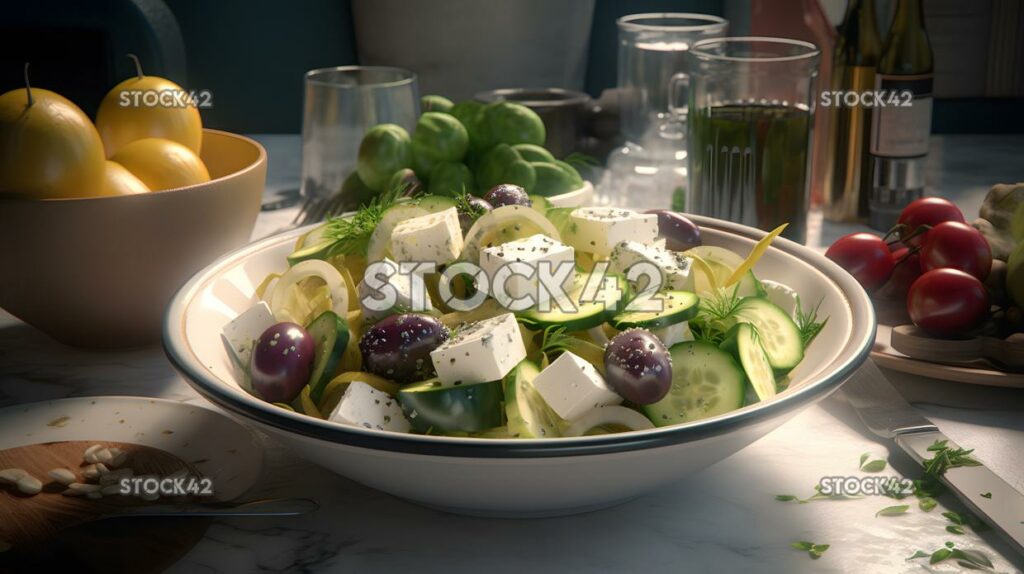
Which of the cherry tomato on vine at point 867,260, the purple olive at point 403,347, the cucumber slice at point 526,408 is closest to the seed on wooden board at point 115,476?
the purple olive at point 403,347

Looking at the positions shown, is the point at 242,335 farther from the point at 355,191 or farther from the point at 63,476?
the point at 355,191

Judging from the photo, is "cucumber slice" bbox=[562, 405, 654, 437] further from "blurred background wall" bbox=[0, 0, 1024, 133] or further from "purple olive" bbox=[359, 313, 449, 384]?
"blurred background wall" bbox=[0, 0, 1024, 133]

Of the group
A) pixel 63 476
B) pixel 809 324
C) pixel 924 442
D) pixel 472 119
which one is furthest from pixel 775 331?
pixel 472 119

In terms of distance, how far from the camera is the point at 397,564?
73cm

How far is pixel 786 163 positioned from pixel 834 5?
2.01ft

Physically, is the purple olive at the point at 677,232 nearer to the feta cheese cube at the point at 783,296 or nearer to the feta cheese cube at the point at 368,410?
the feta cheese cube at the point at 783,296

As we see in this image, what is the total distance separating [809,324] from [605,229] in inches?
7.4

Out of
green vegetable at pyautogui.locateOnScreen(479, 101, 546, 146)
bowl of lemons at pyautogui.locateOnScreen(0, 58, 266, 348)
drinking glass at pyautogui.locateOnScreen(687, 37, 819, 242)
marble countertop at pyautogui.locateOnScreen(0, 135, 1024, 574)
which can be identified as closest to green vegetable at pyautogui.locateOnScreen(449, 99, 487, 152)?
green vegetable at pyautogui.locateOnScreen(479, 101, 546, 146)

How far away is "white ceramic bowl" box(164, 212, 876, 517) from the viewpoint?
25.0 inches

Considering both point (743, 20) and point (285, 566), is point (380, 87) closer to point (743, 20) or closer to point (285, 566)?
point (285, 566)

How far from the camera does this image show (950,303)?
987 millimetres

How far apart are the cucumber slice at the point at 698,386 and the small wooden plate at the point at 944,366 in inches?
9.2

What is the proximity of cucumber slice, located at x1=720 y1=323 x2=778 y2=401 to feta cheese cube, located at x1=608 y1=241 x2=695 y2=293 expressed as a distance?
0.08 metres

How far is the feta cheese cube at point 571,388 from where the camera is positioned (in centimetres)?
72
